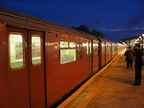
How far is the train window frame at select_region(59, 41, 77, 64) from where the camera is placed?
16.8ft

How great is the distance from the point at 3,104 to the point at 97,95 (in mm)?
3488

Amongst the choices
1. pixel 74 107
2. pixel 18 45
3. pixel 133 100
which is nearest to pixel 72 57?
pixel 74 107

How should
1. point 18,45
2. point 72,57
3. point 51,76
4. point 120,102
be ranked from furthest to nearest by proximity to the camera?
point 72,57 < point 120,102 < point 51,76 < point 18,45

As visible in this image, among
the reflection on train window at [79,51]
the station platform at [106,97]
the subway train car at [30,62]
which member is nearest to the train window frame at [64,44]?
the subway train car at [30,62]

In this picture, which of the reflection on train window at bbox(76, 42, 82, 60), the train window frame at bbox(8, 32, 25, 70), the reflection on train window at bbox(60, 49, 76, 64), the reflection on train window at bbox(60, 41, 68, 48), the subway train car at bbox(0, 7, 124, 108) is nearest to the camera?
the subway train car at bbox(0, 7, 124, 108)

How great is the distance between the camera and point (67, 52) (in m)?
5.45

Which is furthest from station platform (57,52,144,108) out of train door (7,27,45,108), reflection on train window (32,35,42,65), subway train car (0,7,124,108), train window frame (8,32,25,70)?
train window frame (8,32,25,70)

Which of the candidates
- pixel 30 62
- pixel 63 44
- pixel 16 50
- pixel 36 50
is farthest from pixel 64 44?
pixel 16 50

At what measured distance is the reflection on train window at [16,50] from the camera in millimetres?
3070

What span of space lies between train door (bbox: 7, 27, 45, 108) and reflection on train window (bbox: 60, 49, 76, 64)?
3.89 ft

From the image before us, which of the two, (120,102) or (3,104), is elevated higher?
(3,104)

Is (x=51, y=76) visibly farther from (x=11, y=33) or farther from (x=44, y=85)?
(x=11, y=33)

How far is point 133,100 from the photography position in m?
5.03

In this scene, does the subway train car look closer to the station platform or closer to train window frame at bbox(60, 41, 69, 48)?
train window frame at bbox(60, 41, 69, 48)
